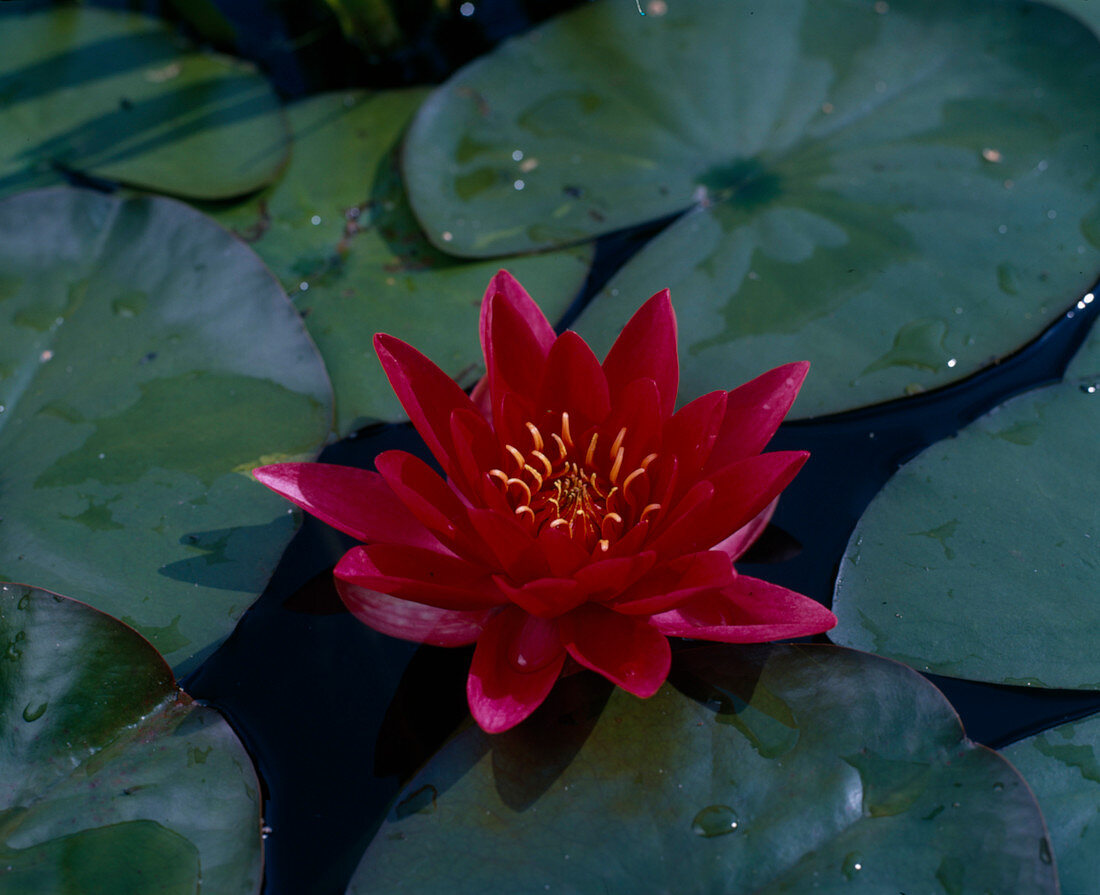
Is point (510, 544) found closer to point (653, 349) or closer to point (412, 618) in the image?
point (412, 618)

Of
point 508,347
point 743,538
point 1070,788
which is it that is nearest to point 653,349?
point 508,347

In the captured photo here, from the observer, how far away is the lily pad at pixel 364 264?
2.18 meters

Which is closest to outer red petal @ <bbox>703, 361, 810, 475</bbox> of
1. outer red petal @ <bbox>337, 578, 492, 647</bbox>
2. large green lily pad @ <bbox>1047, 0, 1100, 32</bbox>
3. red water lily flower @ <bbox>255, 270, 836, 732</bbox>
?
red water lily flower @ <bbox>255, 270, 836, 732</bbox>

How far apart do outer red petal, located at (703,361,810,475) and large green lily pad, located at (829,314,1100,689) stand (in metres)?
0.37

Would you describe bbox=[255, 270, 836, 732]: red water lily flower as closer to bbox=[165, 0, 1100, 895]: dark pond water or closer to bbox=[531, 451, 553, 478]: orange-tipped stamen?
bbox=[531, 451, 553, 478]: orange-tipped stamen

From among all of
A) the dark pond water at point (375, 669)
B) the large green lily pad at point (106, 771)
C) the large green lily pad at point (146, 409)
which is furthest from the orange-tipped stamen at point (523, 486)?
the large green lily pad at point (106, 771)

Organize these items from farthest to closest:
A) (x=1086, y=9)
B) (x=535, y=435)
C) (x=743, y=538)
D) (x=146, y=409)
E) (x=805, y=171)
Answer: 1. (x=1086, y=9)
2. (x=805, y=171)
3. (x=146, y=409)
4. (x=743, y=538)
5. (x=535, y=435)

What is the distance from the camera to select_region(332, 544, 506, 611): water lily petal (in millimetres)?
1391

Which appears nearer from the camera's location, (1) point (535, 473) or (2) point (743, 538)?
(1) point (535, 473)

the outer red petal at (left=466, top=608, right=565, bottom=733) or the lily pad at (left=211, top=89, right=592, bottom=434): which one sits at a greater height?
the lily pad at (left=211, top=89, right=592, bottom=434)

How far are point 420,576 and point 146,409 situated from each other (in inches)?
37.0

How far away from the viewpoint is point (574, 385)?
160 cm

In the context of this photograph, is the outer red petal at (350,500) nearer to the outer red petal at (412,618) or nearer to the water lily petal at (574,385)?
the outer red petal at (412,618)

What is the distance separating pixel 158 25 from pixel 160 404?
1.89m
